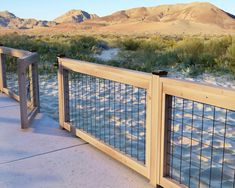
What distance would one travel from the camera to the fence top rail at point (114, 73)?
4027mm

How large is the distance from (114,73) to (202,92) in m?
1.42

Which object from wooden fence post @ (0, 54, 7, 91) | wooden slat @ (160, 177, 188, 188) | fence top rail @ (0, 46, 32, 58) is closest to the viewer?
wooden slat @ (160, 177, 188, 188)

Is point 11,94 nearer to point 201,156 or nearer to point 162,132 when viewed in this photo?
point 201,156

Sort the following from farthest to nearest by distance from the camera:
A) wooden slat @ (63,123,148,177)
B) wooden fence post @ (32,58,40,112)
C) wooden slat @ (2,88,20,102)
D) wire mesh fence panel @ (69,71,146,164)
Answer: wooden slat @ (2,88,20,102)
wooden fence post @ (32,58,40,112)
wire mesh fence panel @ (69,71,146,164)
wooden slat @ (63,123,148,177)

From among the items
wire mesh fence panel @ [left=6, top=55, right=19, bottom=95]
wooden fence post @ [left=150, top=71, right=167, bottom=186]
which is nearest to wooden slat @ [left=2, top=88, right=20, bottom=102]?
wire mesh fence panel @ [left=6, top=55, right=19, bottom=95]

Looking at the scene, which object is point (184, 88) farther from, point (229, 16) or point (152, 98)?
point (229, 16)

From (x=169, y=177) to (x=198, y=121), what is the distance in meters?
3.78

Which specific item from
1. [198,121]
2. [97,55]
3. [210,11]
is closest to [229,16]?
[210,11]

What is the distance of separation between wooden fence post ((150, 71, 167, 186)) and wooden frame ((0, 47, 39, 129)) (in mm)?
2600

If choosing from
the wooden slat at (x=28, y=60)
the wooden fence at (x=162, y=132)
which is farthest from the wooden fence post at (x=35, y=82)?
the wooden fence at (x=162, y=132)

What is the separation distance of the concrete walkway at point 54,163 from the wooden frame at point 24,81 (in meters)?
0.29

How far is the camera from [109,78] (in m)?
4.61

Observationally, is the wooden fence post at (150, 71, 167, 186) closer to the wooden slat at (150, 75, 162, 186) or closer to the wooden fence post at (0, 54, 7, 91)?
the wooden slat at (150, 75, 162, 186)

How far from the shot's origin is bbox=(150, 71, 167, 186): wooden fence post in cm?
377
